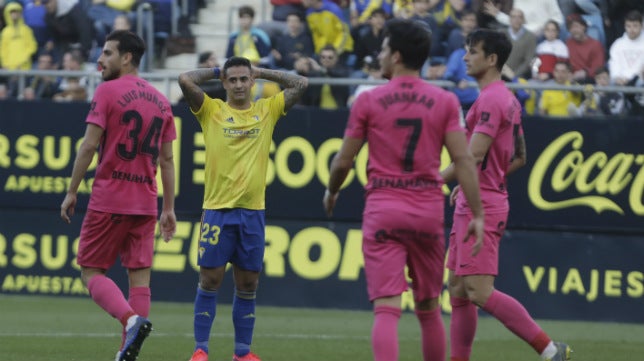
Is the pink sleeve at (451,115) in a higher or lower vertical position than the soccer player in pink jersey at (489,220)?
higher

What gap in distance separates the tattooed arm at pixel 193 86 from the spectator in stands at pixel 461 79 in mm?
4998

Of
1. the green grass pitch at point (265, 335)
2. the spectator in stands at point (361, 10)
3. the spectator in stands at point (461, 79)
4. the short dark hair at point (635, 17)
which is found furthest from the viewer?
the spectator in stands at point (361, 10)

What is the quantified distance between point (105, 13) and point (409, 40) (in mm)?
12723

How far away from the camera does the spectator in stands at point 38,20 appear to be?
19.5m

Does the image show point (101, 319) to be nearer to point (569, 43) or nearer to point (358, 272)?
point (358, 272)

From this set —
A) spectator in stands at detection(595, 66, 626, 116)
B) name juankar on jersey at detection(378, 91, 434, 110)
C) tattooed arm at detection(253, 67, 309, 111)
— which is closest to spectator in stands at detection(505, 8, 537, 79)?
spectator in stands at detection(595, 66, 626, 116)

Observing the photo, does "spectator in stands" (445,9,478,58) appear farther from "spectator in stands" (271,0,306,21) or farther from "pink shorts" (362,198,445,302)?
"pink shorts" (362,198,445,302)

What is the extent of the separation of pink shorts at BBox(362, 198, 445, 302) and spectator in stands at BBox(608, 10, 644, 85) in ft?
30.0

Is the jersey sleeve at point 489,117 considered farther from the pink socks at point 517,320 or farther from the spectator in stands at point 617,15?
the spectator in stands at point 617,15

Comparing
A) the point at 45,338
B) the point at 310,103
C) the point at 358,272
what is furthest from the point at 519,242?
the point at 45,338

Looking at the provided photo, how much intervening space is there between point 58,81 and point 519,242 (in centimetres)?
581

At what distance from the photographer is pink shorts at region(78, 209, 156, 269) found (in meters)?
9.77

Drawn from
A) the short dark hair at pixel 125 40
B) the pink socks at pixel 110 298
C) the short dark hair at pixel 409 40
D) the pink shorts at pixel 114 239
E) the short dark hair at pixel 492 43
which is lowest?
the pink socks at pixel 110 298

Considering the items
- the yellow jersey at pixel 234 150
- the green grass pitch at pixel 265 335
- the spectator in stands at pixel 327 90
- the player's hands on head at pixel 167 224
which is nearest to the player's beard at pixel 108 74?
the yellow jersey at pixel 234 150
